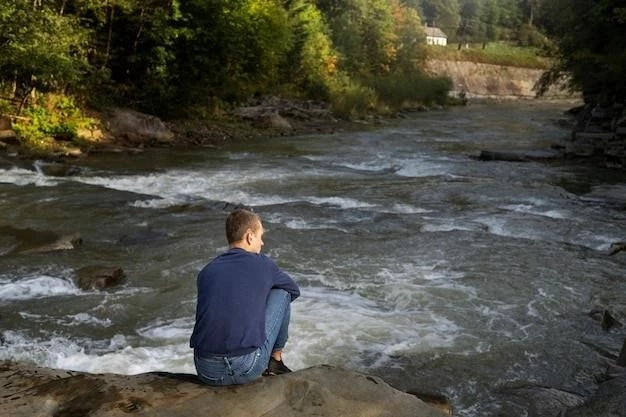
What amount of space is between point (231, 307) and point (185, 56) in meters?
23.9

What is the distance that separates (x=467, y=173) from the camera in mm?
17984

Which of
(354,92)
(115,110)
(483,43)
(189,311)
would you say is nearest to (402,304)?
(189,311)

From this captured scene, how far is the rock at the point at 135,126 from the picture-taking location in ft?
74.9

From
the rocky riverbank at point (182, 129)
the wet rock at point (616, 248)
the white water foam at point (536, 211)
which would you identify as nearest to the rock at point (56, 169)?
the rocky riverbank at point (182, 129)

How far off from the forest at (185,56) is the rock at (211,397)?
17.5 m

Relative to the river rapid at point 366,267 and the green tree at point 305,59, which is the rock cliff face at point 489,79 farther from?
the river rapid at point 366,267

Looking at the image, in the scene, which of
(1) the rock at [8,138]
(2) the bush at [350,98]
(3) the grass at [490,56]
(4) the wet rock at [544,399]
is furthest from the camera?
(3) the grass at [490,56]

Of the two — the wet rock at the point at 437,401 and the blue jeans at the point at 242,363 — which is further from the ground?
the blue jeans at the point at 242,363

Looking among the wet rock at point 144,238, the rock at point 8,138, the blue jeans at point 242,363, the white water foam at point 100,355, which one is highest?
the blue jeans at point 242,363

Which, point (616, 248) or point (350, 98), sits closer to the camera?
point (616, 248)

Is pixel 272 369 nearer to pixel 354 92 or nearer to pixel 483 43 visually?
pixel 354 92

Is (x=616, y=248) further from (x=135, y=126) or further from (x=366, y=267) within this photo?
(x=135, y=126)

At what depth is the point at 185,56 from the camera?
86.4 feet

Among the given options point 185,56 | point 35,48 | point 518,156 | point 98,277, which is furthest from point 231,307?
point 185,56
